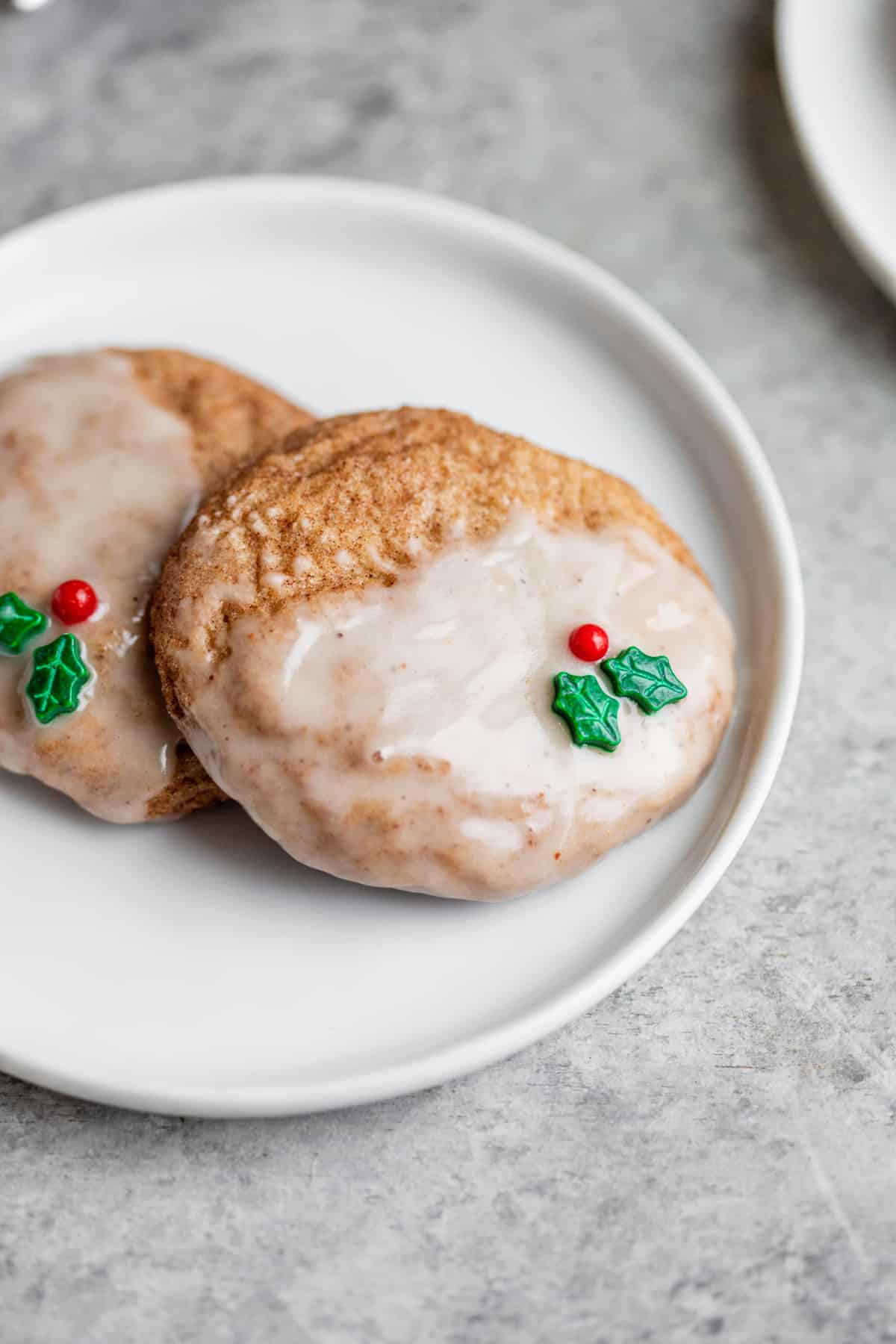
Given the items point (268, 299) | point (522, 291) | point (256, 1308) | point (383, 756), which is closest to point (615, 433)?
point (522, 291)

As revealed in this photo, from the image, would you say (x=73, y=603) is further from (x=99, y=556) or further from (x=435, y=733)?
(x=435, y=733)

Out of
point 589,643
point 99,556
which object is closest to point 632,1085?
point 589,643

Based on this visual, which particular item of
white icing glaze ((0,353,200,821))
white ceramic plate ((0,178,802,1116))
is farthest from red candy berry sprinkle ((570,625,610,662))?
white icing glaze ((0,353,200,821))

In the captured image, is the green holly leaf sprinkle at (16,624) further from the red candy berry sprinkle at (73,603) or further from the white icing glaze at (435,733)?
the white icing glaze at (435,733)

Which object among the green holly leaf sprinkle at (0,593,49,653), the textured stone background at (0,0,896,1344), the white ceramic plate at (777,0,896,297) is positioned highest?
the white ceramic plate at (777,0,896,297)

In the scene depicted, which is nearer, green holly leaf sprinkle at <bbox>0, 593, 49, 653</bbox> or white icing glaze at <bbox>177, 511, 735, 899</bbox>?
white icing glaze at <bbox>177, 511, 735, 899</bbox>

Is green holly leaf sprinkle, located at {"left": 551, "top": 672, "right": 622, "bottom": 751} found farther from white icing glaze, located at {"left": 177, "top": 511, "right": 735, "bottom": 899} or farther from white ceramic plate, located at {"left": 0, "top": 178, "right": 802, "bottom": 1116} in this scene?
white ceramic plate, located at {"left": 0, "top": 178, "right": 802, "bottom": 1116}

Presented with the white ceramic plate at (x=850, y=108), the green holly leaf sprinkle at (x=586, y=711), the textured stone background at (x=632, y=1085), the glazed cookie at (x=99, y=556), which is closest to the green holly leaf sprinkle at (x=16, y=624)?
the glazed cookie at (x=99, y=556)
